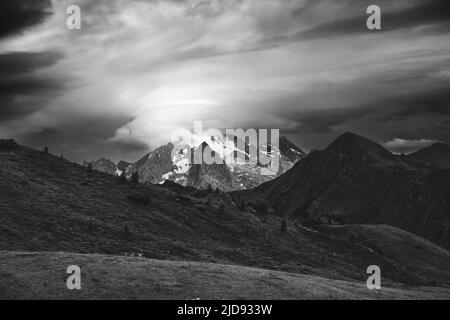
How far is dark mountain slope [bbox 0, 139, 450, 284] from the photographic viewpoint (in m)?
103

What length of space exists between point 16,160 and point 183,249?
64163 millimetres

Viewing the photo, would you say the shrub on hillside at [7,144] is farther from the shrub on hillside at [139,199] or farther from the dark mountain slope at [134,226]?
the shrub on hillside at [139,199]

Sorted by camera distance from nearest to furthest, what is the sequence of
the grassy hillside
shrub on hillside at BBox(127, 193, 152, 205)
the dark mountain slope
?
the grassy hillside → the dark mountain slope → shrub on hillside at BBox(127, 193, 152, 205)

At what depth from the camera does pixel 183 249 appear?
11994 centimetres

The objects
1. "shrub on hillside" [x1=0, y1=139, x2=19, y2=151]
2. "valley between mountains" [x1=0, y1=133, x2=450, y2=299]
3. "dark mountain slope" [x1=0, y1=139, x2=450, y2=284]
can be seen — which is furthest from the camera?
"shrub on hillside" [x1=0, y1=139, x2=19, y2=151]

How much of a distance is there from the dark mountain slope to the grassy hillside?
30.4 metres

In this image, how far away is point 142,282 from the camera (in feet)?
162

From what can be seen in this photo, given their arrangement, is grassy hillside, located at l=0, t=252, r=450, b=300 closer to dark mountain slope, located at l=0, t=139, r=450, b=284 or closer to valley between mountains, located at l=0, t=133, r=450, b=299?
valley between mountains, located at l=0, t=133, r=450, b=299

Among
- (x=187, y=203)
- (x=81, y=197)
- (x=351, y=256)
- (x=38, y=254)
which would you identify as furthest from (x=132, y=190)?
(x=38, y=254)

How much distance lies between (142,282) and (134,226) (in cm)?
8209

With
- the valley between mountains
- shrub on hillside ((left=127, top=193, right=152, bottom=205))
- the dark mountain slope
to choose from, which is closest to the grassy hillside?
the valley between mountains

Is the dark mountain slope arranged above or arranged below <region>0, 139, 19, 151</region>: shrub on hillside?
below
